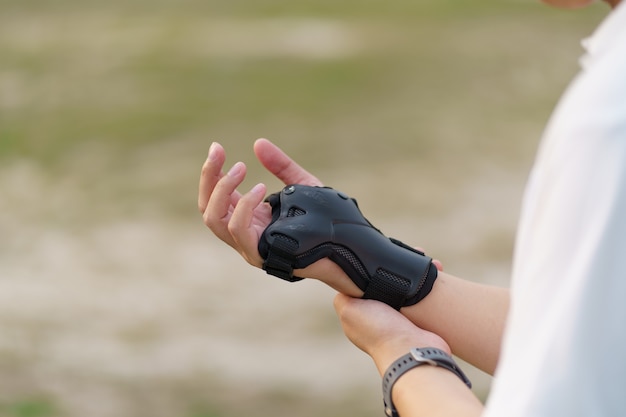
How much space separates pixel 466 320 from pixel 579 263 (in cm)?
74

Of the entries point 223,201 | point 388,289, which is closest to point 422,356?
point 388,289

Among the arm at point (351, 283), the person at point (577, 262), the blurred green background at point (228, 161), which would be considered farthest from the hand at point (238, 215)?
the blurred green background at point (228, 161)

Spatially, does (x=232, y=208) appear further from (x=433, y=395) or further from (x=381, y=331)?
(x=433, y=395)

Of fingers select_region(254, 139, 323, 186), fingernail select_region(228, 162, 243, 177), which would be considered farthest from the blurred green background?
fingernail select_region(228, 162, 243, 177)

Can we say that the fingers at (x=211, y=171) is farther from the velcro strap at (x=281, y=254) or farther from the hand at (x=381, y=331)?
the hand at (x=381, y=331)

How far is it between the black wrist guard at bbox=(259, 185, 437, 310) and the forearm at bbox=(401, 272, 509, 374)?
0.08 ft

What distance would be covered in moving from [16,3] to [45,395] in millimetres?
4905

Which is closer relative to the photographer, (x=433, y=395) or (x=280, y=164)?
(x=433, y=395)

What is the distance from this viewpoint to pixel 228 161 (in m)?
4.35

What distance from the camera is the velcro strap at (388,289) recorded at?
4.71 feet

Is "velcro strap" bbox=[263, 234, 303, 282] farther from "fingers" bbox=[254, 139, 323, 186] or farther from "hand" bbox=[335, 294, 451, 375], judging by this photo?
"fingers" bbox=[254, 139, 323, 186]

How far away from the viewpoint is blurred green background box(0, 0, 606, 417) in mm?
2990

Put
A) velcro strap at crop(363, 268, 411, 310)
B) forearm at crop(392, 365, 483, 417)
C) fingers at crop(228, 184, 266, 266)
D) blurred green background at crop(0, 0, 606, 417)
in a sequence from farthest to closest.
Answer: blurred green background at crop(0, 0, 606, 417)
velcro strap at crop(363, 268, 411, 310)
fingers at crop(228, 184, 266, 266)
forearm at crop(392, 365, 483, 417)

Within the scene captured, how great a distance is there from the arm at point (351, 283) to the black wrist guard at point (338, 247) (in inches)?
0.7
